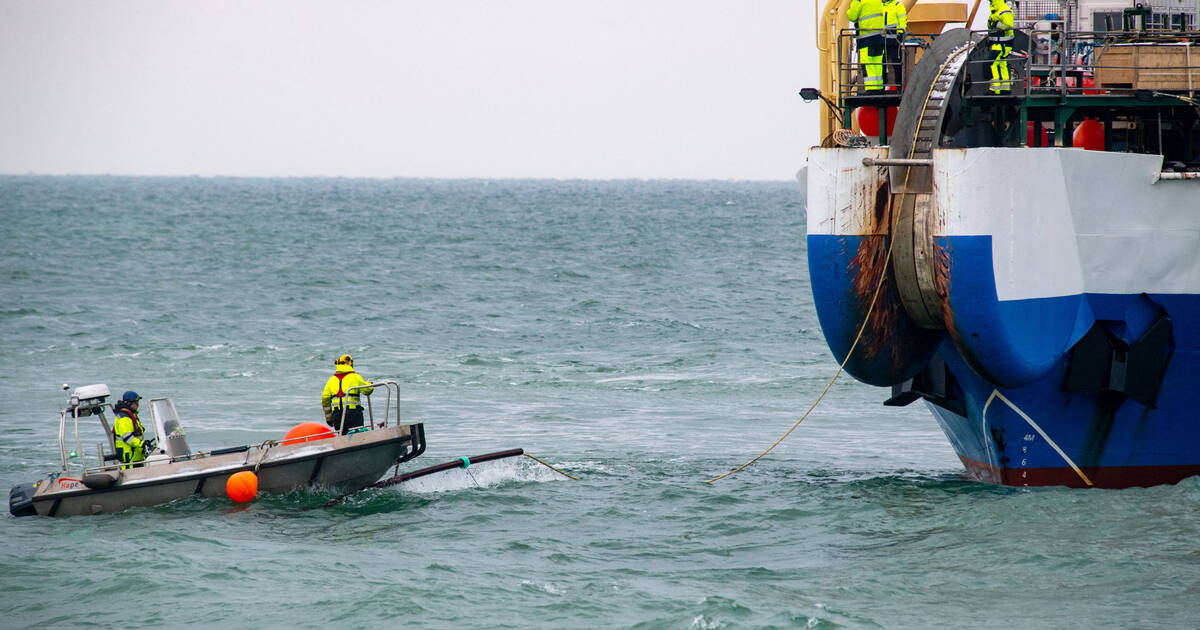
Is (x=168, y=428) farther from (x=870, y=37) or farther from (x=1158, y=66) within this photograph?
(x=1158, y=66)

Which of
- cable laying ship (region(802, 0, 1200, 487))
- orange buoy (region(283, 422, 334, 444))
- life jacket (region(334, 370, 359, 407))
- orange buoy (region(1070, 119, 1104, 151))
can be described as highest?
orange buoy (region(1070, 119, 1104, 151))

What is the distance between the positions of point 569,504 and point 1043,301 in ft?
18.2

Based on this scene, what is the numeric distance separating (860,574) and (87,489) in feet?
27.6

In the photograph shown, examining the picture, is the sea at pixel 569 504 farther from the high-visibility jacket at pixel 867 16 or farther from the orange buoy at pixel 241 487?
the high-visibility jacket at pixel 867 16

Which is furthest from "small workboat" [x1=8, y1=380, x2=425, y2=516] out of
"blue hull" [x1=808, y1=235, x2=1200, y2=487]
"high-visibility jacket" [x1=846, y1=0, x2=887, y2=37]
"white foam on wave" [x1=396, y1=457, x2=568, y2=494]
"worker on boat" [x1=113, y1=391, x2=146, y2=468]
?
"high-visibility jacket" [x1=846, y1=0, x2=887, y2=37]

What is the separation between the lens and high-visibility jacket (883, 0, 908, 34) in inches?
576

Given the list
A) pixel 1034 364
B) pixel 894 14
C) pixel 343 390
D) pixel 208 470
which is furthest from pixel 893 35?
pixel 208 470

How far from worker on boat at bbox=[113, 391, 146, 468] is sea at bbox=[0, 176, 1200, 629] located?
2.62 feet

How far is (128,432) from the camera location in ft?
48.6

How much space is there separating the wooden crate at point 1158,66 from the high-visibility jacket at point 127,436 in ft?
36.6

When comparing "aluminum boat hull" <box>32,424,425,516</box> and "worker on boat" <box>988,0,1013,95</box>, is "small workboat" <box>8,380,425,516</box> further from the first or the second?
"worker on boat" <box>988,0,1013,95</box>

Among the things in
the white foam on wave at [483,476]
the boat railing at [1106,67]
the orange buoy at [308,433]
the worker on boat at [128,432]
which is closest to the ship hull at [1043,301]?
the boat railing at [1106,67]

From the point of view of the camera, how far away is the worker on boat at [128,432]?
48.4 feet

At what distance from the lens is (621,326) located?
34156 mm
